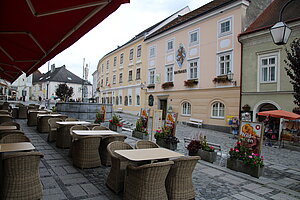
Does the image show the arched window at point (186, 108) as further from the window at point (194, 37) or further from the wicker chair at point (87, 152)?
the wicker chair at point (87, 152)

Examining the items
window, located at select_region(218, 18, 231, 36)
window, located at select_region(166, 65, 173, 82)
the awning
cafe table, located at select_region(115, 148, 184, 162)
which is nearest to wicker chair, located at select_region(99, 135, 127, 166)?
cafe table, located at select_region(115, 148, 184, 162)

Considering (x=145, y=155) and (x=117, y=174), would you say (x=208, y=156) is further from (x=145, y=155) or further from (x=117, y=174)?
(x=117, y=174)

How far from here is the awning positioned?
288cm

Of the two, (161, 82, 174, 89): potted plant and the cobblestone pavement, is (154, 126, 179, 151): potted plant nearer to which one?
the cobblestone pavement

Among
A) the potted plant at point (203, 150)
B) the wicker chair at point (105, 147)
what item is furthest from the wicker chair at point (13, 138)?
the potted plant at point (203, 150)

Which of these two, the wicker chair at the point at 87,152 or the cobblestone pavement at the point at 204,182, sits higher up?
the wicker chair at the point at 87,152

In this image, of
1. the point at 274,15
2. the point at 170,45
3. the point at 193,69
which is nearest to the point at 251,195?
the point at 274,15

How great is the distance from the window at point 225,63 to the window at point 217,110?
7.84 feet

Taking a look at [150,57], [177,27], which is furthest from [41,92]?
[177,27]

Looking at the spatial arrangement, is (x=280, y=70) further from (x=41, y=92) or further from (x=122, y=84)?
(x=41, y=92)

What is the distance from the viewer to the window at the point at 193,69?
18711 mm

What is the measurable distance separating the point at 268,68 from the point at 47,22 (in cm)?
1381

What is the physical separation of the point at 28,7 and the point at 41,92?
211 feet

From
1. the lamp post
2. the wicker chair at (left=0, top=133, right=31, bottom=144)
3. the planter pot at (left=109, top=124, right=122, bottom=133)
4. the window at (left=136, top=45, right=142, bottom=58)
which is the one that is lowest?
the planter pot at (left=109, top=124, right=122, bottom=133)
